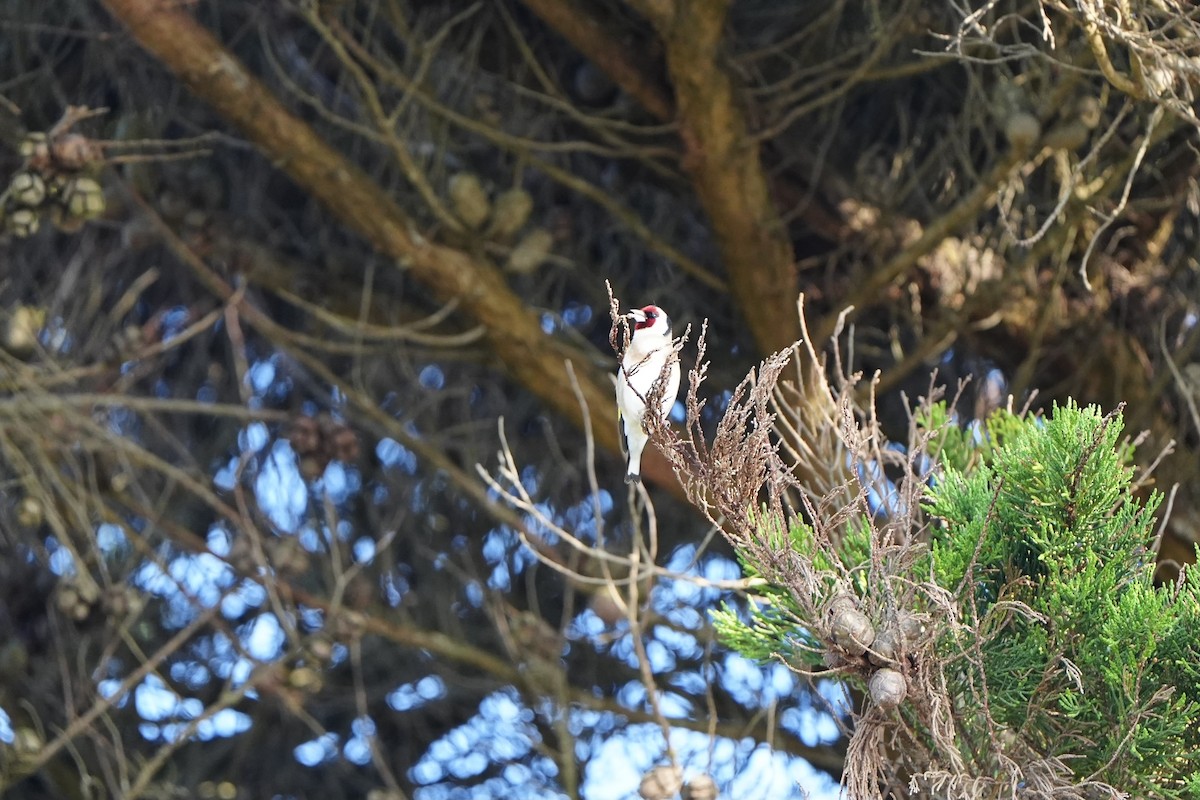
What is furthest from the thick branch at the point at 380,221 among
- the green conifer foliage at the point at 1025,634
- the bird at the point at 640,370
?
the green conifer foliage at the point at 1025,634

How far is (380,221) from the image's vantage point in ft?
10.4

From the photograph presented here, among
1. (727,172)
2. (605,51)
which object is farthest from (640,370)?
(605,51)

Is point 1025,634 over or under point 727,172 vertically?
under

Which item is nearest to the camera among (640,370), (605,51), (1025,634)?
(1025,634)

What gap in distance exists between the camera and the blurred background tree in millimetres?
3152

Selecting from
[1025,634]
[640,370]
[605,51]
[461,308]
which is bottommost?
[1025,634]

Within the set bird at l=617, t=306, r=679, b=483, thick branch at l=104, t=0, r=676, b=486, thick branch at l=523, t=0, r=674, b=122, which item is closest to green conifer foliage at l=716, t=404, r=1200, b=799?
bird at l=617, t=306, r=679, b=483

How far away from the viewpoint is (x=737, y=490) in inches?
56.9

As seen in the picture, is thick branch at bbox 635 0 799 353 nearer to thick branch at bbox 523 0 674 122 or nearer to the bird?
thick branch at bbox 523 0 674 122

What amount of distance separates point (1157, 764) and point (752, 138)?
1856mm

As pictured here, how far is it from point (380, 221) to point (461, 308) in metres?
0.25

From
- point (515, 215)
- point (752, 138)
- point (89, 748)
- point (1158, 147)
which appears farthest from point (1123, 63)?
point (89, 748)

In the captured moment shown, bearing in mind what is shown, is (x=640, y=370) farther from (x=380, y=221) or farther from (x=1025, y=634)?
(x=380, y=221)

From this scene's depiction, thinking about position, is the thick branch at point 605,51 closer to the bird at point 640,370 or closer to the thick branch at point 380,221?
the thick branch at point 380,221
